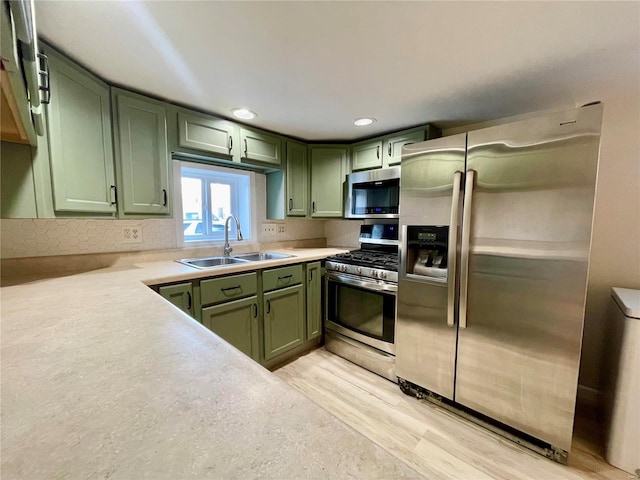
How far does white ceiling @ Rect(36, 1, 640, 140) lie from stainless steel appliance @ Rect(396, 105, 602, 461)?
334 mm

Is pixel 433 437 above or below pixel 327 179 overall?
below

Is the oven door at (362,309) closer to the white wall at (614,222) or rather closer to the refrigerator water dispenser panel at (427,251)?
the refrigerator water dispenser panel at (427,251)

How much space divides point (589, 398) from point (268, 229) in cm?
291

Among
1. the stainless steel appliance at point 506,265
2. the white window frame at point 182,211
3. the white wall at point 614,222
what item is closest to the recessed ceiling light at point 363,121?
the stainless steel appliance at point 506,265

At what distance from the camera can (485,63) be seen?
1.36m

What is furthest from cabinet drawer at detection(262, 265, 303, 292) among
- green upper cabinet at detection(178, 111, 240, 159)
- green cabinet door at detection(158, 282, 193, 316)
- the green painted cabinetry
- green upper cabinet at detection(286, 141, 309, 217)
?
green upper cabinet at detection(178, 111, 240, 159)

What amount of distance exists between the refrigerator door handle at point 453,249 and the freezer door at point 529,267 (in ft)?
0.18

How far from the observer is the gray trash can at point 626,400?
1.27m

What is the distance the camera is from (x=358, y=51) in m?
1.27

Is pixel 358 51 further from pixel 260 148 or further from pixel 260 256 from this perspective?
pixel 260 256

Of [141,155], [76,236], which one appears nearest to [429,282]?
[141,155]

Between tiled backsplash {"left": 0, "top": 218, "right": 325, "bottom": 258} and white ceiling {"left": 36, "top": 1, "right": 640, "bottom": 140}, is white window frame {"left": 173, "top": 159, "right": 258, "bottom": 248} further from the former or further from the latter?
white ceiling {"left": 36, "top": 1, "right": 640, "bottom": 140}

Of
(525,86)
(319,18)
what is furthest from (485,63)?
(319,18)

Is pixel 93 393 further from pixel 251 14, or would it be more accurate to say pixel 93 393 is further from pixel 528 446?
pixel 528 446
